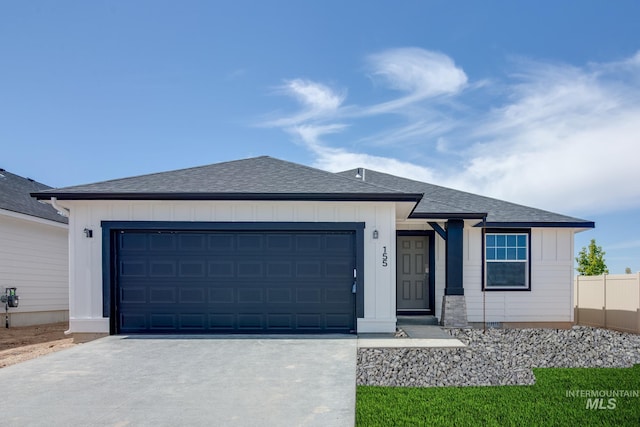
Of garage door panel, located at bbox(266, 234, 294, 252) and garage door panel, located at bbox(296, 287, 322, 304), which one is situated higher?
garage door panel, located at bbox(266, 234, 294, 252)

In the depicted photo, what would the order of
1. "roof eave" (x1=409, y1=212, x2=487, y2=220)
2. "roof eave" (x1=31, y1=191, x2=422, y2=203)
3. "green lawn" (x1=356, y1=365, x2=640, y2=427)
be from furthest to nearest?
"roof eave" (x1=409, y1=212, x2=487, y2=220) < "roof eave" (x1=31, y1=191, x2=422, y2=203) < "green lawn" (x1=356, y1=365, x2=640, y2=427)

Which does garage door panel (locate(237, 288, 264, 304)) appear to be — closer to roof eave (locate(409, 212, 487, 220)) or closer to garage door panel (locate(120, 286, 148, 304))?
garage door panel (locate(120, 286, 148, 304))

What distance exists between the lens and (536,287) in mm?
12281

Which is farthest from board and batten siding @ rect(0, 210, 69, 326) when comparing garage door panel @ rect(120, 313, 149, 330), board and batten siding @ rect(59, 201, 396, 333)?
garage door panel @ rect(120, 313, 149, 330)

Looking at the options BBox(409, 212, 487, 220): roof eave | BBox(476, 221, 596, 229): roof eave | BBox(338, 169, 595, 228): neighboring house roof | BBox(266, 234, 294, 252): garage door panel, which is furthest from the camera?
BBox(476, 221, 596, 229): roof eave

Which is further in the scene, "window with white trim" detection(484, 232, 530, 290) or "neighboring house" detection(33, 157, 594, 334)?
"window with white trim" detection(484, 232, 530, 290)

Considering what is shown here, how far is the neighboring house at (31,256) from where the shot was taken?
1392cm

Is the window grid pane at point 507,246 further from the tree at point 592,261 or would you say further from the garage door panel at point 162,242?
the tree at point 592,261

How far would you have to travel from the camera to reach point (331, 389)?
613 cm

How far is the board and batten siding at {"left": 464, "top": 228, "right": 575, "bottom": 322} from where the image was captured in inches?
477

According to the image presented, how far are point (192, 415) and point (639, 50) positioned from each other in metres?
12.0

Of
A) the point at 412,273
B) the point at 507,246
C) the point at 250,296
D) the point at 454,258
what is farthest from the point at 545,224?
the point at 250,296

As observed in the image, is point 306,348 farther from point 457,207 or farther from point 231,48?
point 231,48

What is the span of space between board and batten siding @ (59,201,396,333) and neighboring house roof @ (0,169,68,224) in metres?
5.17
